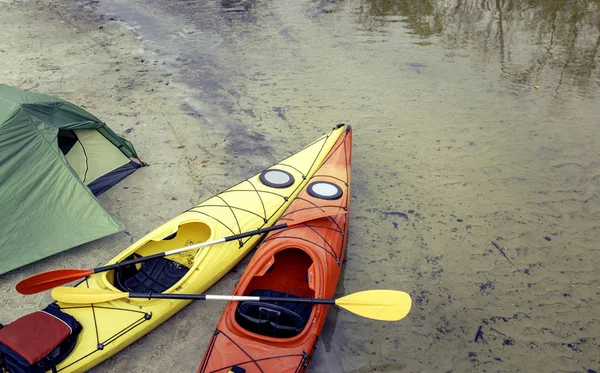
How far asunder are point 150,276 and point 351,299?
100 inches

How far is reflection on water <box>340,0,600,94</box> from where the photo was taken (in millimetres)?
10266

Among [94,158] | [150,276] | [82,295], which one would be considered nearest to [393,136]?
[150,276]

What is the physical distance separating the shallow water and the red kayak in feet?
1.71

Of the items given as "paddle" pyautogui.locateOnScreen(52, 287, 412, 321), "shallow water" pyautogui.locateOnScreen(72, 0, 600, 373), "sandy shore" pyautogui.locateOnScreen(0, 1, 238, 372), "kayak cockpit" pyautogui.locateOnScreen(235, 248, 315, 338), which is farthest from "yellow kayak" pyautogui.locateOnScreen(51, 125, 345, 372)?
"shallow water" pyautogui.locateOnScreen(72, 0, 600, 373)

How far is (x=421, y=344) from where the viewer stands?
16.3ft

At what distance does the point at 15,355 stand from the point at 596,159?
8.76 metres

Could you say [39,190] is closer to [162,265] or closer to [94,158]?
[94,158]

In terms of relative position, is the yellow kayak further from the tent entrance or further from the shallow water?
the tent entrance

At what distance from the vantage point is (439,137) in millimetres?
8266

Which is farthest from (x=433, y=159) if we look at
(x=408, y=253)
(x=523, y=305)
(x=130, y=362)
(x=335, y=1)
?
(x=335, y=1)

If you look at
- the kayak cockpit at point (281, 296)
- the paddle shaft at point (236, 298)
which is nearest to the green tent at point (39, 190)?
the paddle shaft at point (236, 298)

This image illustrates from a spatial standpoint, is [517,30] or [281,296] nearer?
[281,296]

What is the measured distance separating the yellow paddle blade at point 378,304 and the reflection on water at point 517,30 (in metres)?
7.41

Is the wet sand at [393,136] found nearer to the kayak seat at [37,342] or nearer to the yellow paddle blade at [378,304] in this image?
the yellow paddle blade at [378,304]
